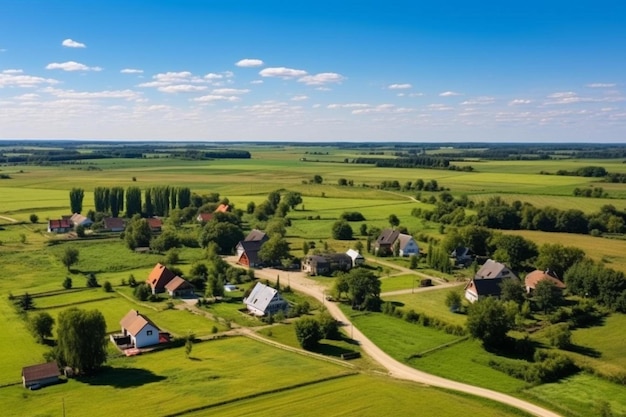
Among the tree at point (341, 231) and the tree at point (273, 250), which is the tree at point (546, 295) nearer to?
the tree at point (273, 250)

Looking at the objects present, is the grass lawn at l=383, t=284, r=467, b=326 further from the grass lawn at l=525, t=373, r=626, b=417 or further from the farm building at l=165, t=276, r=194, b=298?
the farm building at l=165, t=276, r=194, b=298

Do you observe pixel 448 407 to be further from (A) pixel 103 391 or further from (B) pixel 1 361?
(B) pixel 1 361

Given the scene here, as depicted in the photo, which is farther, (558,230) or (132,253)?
(558,230)

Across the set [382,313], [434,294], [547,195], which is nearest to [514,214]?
[547,195]

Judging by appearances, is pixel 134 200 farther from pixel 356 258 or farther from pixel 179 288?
pixel 356 258

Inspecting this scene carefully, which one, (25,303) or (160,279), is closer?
(25,303)

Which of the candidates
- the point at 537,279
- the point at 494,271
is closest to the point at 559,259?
the point at 537,279

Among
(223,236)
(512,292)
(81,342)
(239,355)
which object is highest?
(223,236)
